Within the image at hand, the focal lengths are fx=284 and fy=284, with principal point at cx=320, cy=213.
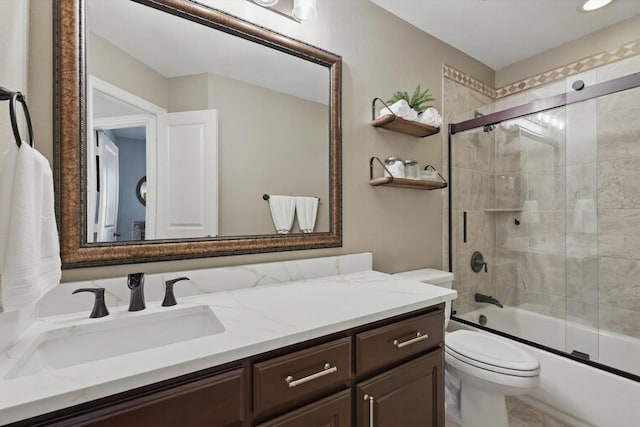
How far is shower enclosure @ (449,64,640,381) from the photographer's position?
179 centimetres

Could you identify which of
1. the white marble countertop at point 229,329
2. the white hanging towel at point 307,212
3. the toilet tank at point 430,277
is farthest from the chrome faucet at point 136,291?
the toilet tank at point 430,277

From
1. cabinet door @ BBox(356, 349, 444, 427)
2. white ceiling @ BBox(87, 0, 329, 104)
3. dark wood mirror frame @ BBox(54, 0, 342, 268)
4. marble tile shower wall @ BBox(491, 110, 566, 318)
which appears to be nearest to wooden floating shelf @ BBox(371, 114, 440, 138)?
white ceiling @ BBox(87, 0, 329, 104)

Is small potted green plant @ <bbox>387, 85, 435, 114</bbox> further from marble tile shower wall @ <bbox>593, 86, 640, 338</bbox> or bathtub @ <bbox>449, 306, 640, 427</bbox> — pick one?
bathtub @ <bbox>449, 306, 640, 427</bbox>

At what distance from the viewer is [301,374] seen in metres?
0.83

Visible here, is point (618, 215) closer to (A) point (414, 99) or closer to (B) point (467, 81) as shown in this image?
(B) point (467, 81)

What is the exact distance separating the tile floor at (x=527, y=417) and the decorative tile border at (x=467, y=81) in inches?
92.4

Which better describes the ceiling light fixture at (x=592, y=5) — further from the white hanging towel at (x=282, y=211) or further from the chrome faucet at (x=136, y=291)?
the chrome faucet at (x=136, y=291)

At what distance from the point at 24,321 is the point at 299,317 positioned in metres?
0.79

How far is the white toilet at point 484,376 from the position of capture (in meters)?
1.34

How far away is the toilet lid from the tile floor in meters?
0.48

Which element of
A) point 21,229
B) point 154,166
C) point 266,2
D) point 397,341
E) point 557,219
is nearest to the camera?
point 21,229

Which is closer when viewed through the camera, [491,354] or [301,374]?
[301,374]

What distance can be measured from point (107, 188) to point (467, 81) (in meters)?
2.67

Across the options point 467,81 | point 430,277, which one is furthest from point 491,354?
point 467,81
